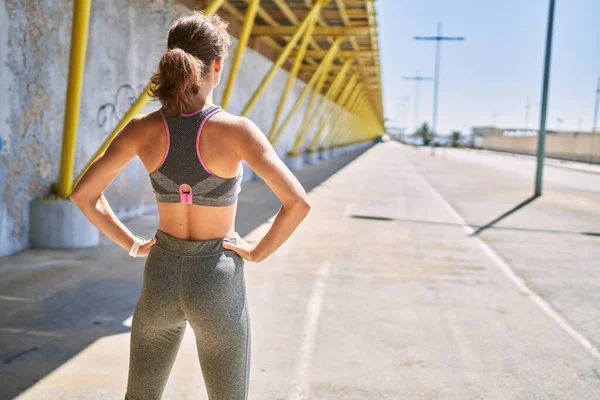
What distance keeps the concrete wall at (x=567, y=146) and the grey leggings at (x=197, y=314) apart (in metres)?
45.2

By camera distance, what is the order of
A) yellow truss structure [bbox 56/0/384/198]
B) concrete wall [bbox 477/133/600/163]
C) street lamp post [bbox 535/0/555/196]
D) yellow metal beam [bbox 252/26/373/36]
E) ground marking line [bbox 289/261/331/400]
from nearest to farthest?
ground marking line [bbox 289/261/331/400] < yellow truss structure [bbox 56/0/384/198] < street lamp post [bbox 535/0/555/196] < yellow metal beam [bbox 252/26/373/36] < concrete wall [bbox 477/133/600/163]

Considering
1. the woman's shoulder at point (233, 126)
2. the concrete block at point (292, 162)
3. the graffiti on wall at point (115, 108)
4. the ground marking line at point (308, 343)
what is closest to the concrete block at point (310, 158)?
the concrete block at point (292, 162)

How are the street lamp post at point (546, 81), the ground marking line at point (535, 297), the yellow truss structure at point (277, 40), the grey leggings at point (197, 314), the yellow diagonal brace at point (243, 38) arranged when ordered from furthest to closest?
1. the street lamp post at point (546, 81)
2. the yellow diagonal brace at point (243, 38)
3. the yellow truss structure at point (277, 40)
4. the ground marking line at point (535, 297)
5. the grey leggings at point (197, 314)

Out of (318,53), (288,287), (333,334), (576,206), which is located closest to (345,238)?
(288,287)

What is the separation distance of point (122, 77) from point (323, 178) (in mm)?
11404

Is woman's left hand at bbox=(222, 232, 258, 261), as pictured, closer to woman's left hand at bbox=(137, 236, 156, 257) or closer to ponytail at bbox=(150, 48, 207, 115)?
woman's left hand at bbox=(137, 236, 156, 257)

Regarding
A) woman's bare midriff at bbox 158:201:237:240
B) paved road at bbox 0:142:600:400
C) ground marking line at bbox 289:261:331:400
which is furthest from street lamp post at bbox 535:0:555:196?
woman's bare midriff at bbox 158:201:237:240

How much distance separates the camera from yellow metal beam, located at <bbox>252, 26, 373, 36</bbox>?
17406mm

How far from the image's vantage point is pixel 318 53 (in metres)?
22.8

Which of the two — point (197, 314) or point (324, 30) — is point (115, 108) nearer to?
point (197, 314)

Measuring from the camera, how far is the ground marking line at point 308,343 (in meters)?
3.52

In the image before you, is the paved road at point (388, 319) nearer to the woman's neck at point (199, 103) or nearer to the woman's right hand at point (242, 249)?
the woman's right hand at point (242, 249)

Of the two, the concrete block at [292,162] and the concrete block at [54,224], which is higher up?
the concrete block at [292,162]

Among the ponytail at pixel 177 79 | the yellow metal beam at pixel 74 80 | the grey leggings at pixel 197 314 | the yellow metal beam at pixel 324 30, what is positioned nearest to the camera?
the ponytail at pixel 177 79
